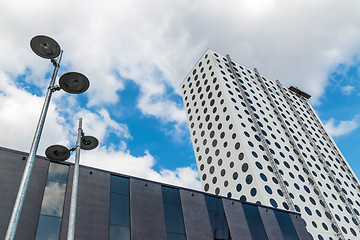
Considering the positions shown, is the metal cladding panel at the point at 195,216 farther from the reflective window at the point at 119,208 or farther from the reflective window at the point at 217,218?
the reflective window at the point at 119,208

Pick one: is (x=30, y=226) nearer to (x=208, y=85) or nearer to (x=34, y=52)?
(x=34, y=52)

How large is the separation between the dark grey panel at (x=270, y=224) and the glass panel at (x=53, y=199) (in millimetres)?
13701

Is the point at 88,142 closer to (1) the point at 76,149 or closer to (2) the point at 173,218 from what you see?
(1) the point at 76,149

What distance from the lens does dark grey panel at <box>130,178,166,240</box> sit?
1510cm

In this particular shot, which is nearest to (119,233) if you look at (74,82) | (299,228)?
(74,82)

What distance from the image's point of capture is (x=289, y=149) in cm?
4016

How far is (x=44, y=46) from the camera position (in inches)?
332

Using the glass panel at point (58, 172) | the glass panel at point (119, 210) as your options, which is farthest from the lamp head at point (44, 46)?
the glass panel at point (119, 210)

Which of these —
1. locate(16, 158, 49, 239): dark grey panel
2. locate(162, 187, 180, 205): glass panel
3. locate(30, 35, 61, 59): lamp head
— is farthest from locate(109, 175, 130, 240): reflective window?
locate(30, 35, 61, 59): lamp head

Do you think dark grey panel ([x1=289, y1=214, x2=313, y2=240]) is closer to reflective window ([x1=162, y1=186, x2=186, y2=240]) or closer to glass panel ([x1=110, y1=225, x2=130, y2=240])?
reflective window ([x1=162, y1=186, x2=186, y2=240])

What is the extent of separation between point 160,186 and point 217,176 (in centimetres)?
1956

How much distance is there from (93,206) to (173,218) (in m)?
4.84

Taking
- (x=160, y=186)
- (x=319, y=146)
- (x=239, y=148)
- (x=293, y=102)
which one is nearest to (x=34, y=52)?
(x=160, y=186)

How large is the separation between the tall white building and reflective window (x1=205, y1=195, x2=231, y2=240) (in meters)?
11.3
